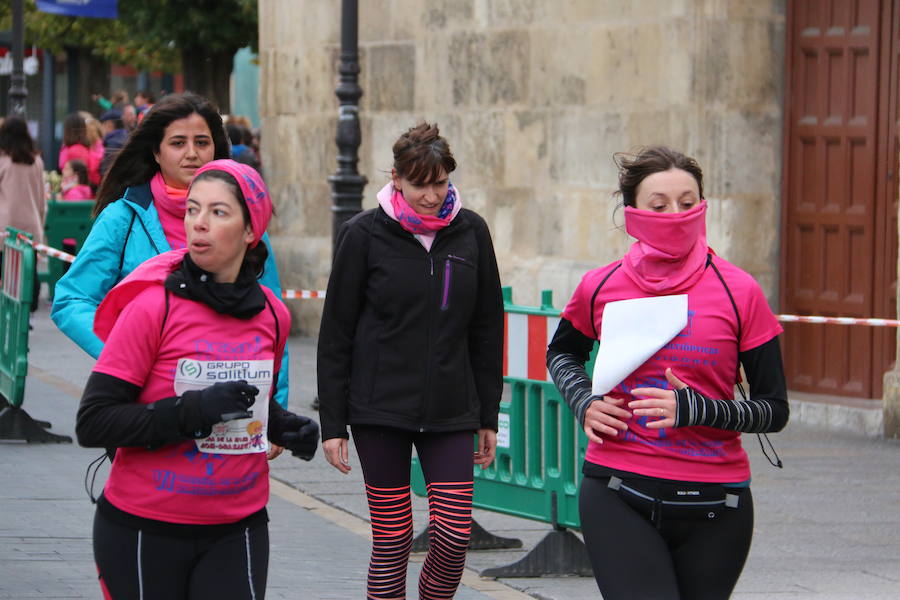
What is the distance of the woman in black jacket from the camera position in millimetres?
5543

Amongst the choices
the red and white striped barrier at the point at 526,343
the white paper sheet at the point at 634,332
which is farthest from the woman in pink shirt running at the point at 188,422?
the red and white striped barrier at the point at 526,343

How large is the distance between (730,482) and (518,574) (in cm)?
287

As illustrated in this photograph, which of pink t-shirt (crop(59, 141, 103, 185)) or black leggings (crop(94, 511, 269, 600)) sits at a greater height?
pink t-shirt (crop(59, 141, 103, 185))

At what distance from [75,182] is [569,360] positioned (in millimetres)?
15409

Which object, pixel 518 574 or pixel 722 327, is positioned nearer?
pixel 722 327

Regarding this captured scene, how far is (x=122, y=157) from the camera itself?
17.7 ft

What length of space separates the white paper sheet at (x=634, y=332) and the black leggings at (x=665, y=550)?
Result: 11.1 inches

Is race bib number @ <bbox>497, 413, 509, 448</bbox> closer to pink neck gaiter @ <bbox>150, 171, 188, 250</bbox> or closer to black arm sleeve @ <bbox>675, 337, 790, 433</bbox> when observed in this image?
pink neck gaiter @ <bbox>150, 171, 188, 250</bbox>

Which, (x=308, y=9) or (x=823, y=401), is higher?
(x=308, y=9)

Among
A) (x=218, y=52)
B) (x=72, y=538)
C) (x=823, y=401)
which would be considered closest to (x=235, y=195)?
(x=72, y=538)

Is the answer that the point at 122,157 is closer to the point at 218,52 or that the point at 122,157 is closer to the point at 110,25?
the point at 218,52

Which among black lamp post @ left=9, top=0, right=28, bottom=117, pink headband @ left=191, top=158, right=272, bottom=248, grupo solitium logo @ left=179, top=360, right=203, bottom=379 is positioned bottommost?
grupo solitium logo @ left=179, top=360, right=203, bottom=379

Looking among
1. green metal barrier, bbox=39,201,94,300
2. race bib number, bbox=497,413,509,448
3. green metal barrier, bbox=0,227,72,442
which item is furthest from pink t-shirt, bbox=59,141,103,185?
race bib number, bbox=497,413,509,448

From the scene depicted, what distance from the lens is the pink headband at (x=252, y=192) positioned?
428 centimetres
